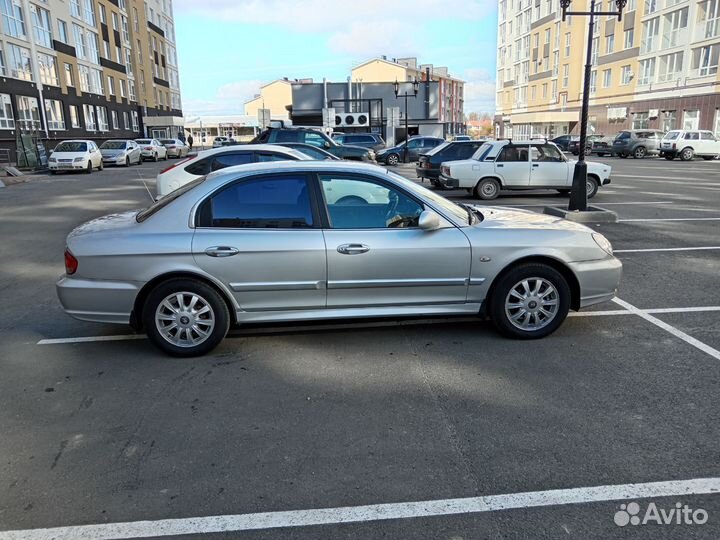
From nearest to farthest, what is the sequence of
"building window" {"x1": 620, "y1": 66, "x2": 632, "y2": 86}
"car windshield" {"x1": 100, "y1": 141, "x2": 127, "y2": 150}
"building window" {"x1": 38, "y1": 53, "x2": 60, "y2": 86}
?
"car windshield" {"x1": 100, "y1": 141, "x2": 127, "y2": 150} → "building window" {"x1": 38, "y1": 53, "x2": 60, "y2": 86} → "building window" {"x1": 620, "y1": 66, "x2": 632, "y2": 86}

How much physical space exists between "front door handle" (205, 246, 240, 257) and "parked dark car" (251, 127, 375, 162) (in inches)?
549

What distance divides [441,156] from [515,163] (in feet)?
10.6

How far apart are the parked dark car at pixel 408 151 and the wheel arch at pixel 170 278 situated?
2745 cm

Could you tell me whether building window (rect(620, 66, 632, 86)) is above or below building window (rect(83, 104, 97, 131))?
above

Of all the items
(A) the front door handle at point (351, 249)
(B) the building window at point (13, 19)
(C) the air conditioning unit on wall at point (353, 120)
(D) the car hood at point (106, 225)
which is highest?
(B) the building window at point (13, 19)

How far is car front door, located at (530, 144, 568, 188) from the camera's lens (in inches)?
595

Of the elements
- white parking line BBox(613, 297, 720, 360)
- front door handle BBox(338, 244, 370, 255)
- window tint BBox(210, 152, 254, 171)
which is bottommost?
white parking line BBox(613, 297, 720, 360)

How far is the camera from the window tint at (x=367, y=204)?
4.78 m

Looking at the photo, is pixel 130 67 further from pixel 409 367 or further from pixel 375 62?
pixel 409 367

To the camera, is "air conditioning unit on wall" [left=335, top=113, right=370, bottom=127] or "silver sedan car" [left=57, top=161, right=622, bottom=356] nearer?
"silver sedan car" [left=57, top=161, right=622, bottom=356]

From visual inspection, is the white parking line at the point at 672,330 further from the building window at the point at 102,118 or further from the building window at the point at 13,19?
the building window at the point at 102,118

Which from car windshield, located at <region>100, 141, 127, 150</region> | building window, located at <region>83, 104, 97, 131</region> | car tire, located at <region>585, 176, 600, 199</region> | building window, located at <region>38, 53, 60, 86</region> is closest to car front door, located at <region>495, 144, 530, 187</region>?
car tire, located at <region>585, 176, 600, 199</region>

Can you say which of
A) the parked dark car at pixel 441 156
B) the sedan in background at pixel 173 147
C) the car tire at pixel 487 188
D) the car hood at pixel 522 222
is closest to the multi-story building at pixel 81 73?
the sedan in background at pixel 173 147

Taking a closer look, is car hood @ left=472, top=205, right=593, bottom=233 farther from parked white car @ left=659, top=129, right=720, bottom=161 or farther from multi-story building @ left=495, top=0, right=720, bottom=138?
multi-story building @ left=495, top=0, right=720, bottom=138
